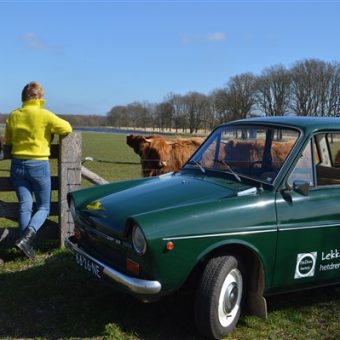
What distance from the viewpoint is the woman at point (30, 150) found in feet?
17.0

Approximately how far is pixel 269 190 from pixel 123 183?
5.32 ft

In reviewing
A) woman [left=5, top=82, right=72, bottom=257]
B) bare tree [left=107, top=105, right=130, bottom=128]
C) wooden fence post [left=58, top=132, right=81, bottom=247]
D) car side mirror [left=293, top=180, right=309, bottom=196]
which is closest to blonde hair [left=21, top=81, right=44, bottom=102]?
woman [left=5, top=82, right=72, bottom=257]

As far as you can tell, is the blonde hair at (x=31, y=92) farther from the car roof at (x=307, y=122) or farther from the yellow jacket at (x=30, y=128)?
the car roof at (x=307, y=122)

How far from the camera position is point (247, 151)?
177 inches

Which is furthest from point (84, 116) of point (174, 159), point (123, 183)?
point (123, 183)

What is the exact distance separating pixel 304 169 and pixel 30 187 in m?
3.19

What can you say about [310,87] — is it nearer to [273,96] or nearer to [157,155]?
[273,96]

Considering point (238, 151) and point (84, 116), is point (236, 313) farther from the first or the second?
point (84, 116)

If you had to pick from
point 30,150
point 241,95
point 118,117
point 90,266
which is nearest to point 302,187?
point 90,266

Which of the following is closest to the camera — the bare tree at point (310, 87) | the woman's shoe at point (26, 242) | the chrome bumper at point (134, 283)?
the chrome bumper at point (134, 283)

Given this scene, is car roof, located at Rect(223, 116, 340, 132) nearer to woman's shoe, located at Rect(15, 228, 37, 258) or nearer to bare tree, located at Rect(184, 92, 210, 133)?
woman's shoe, located at Rect(15, 228, 37, 258)

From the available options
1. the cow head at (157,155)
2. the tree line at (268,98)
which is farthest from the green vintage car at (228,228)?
the tree line at (268,98)

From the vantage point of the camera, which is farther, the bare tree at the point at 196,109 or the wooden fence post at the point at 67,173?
the bare tree at the point at 196,109

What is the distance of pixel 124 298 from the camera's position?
4.41 metres
